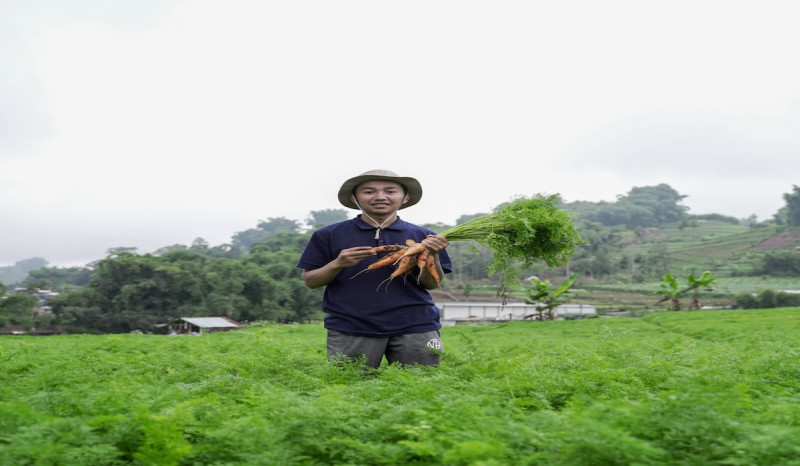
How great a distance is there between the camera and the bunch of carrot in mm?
5859

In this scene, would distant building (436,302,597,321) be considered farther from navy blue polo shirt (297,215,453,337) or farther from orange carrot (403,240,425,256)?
orange carrot (403,240,425,256)

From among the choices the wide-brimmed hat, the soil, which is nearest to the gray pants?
the wide-brimmed hat

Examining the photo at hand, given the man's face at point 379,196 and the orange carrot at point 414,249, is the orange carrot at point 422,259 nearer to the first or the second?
the orange carrot at point 414,249

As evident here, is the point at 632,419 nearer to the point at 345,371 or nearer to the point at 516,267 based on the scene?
the point at 345,371

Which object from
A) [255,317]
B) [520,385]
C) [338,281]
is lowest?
[255,317]

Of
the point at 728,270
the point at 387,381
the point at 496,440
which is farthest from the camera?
the point at 728,270

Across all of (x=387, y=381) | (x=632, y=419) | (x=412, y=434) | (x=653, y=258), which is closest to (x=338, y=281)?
(x=387, y=381)

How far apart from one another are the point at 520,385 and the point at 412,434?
1.76m

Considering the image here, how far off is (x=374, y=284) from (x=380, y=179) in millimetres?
994

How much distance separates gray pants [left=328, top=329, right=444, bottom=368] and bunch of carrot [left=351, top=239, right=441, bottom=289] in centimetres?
52

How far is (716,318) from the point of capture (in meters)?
29.0

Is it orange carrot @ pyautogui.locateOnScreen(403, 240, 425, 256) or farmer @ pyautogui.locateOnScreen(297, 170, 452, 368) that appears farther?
farmer @ pyautogui.locateOnScreen(297, 170, 452, 368)

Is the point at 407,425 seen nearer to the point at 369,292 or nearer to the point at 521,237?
the point at 369,292

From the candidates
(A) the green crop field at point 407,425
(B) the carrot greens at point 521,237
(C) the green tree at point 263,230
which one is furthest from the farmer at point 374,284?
(C) the green tree at point 263,230
